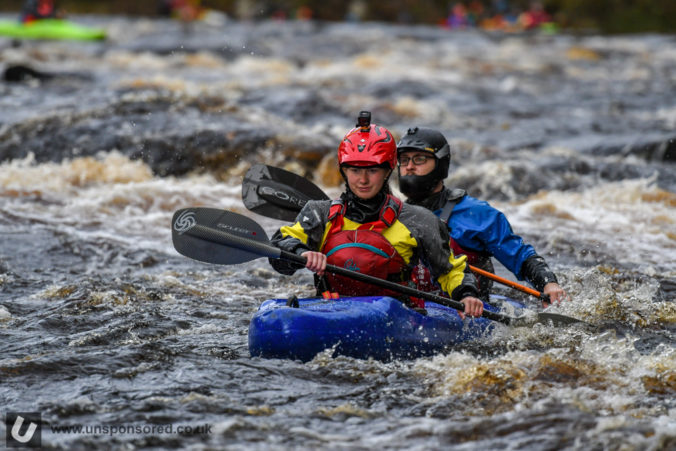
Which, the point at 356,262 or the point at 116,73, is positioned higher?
the point at 116,73

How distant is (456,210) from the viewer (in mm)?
5859

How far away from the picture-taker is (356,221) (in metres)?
4.89

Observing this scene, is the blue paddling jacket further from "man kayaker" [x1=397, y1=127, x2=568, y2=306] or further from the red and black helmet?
the red and black helmet

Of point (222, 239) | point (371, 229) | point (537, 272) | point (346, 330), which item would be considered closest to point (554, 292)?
point (537, 272)

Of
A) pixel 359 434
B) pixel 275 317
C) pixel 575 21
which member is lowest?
pixel 359 434

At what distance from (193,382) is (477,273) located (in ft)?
7.14

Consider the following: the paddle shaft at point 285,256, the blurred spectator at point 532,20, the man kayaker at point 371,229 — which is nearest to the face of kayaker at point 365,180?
the man kayaker at point 371,229

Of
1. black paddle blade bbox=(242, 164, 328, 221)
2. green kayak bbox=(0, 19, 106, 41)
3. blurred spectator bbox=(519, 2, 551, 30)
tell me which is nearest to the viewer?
black paddle blade bbox=(242, 164, 328, 221)

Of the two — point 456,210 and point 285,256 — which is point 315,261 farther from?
point 456,210

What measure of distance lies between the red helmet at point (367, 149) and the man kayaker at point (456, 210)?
2.72 feet

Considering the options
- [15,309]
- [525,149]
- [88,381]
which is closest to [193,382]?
[88,381]

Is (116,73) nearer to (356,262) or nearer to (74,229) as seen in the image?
(74,229)

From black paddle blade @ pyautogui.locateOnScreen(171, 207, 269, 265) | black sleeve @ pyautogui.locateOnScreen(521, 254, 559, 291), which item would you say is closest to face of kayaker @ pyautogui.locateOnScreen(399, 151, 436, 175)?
black sleeve @ pyautogui.locateOnScreen(521, 254, 559, 291)

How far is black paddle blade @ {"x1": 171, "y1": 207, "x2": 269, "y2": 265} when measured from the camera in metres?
4.86
